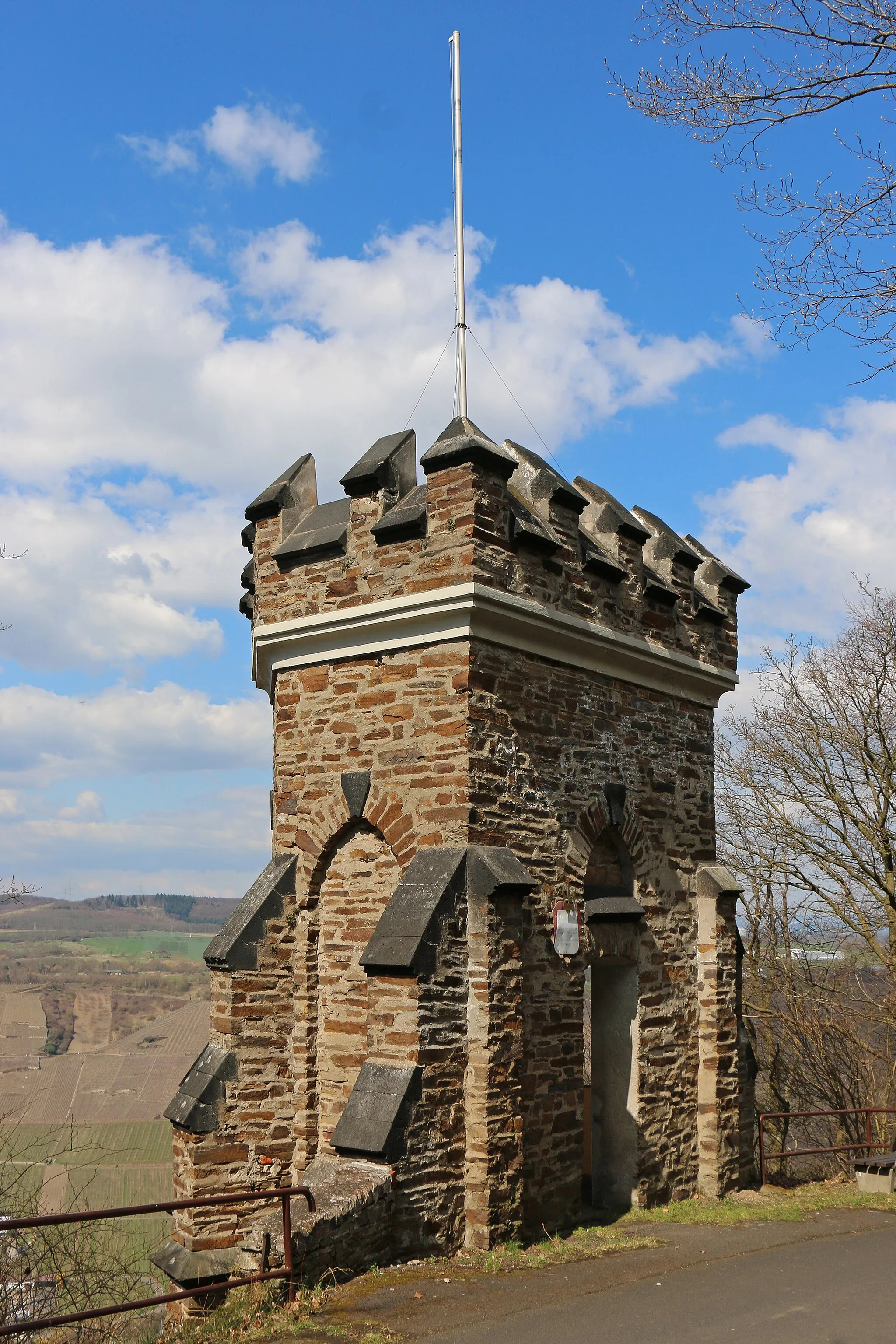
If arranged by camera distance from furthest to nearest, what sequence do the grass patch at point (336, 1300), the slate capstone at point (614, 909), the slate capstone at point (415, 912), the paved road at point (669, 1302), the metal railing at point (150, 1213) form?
the slate capstone at point (614, 909) < the slate capstone at point (415, 912) < the paved road at point (669, 1302) < the grass patch at point (336, 1300) < the metal railing at point (150, 1213)

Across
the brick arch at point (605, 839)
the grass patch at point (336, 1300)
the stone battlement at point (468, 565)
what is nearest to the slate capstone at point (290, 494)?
the stone battlement at point (468, 565)

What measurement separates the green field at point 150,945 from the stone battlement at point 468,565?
10195cm

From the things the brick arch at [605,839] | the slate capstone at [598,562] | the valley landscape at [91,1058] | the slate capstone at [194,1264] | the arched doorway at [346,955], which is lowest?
the valley landscape at [91,1058]

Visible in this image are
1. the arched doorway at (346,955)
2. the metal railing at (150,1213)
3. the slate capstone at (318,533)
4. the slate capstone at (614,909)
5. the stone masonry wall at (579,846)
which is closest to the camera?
the metal railing at (150,1213)

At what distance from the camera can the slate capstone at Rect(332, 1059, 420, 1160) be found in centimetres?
668

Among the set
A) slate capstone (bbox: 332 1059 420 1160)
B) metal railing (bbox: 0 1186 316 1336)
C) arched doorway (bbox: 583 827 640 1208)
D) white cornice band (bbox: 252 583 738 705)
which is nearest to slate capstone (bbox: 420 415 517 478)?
white cornice band (bbox: 252 583 738 705)

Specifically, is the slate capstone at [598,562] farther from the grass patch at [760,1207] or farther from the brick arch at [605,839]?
the grass patch at [760,1207]

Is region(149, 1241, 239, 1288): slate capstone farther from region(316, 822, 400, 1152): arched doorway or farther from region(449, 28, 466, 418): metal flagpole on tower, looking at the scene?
region(449, 28, 466, 418): metal flagpole on tower

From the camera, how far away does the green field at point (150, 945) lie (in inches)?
4338

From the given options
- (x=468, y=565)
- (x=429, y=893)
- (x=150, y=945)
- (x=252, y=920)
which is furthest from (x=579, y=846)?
(x=150, y=945)

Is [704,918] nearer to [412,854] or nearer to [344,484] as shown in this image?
[412,854]

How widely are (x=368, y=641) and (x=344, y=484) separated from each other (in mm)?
1322

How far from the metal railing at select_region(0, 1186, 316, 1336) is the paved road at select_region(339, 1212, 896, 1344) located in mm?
464

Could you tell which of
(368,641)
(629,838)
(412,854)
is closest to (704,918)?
(629,838)
